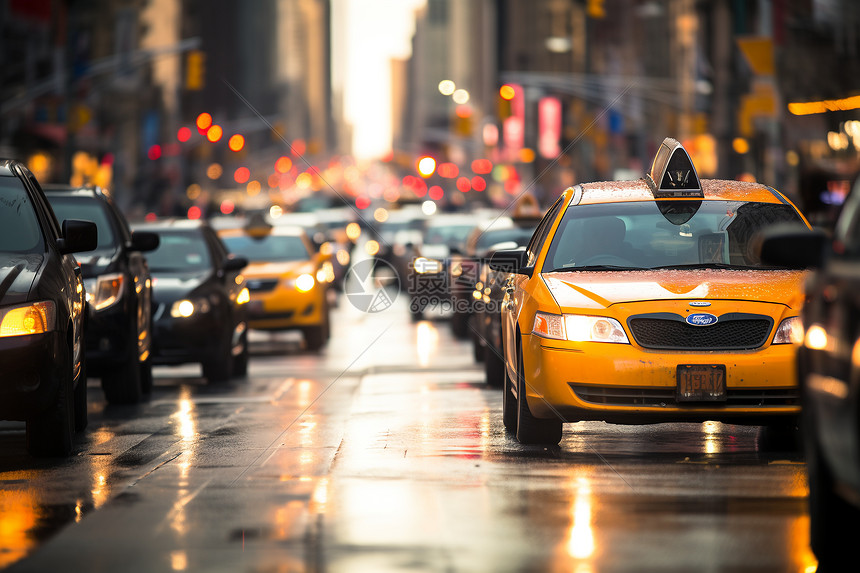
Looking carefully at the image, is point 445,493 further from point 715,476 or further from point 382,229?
point 382,229

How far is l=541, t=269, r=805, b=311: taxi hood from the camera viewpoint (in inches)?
370

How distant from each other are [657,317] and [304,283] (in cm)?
1230

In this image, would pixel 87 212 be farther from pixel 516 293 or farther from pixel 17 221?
pixel 516 293

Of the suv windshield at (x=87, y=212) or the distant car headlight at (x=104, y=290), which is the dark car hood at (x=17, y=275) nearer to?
the distant car headlight at (x=104, y=290)

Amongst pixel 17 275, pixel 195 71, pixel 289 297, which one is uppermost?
pixel 195 71

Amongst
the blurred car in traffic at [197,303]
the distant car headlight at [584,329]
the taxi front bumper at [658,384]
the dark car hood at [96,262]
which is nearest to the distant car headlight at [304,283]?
the blurred car in traffic at [197,303]

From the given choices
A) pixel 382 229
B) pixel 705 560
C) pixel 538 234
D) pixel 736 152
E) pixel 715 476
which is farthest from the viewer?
pixel 736 152

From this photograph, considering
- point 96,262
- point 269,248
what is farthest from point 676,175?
point 269,248

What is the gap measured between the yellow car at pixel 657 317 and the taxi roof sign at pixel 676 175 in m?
0.01

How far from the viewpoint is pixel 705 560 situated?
6410 millimetres

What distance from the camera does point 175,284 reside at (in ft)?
54.6

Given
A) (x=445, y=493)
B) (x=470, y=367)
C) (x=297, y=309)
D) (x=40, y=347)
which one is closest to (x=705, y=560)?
(x=445, y=493)

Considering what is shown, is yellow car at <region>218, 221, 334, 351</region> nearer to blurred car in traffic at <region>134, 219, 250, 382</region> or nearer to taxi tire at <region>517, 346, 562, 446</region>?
blurred car in traffic at <region>134, 219, 250, 382</region>

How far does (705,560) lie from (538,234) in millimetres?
4999
